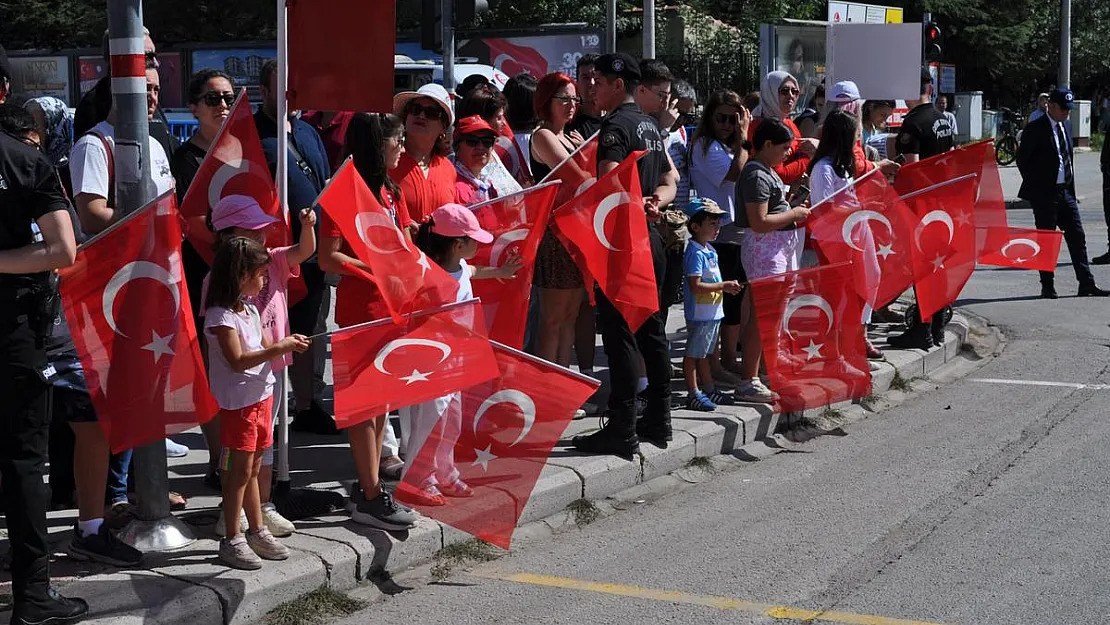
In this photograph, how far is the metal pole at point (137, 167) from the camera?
16.6 ft

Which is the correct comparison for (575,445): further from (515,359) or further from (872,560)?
(872,560)

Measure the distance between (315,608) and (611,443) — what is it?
2.34m

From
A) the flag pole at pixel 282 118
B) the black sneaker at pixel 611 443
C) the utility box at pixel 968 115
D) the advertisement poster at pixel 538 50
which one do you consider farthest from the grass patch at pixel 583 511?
the utility box at pixel 968 115

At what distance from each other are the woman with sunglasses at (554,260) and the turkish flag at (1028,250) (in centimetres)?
350

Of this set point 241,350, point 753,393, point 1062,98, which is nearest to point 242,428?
point 241,350

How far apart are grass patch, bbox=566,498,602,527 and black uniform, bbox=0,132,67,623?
258 centimetres

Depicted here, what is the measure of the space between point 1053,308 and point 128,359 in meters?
9.73

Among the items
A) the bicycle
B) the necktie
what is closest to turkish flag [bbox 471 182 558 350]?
the necktie

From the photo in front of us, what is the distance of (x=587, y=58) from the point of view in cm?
917

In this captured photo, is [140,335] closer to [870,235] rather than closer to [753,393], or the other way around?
[753,393]

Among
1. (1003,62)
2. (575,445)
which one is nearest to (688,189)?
(575,445)

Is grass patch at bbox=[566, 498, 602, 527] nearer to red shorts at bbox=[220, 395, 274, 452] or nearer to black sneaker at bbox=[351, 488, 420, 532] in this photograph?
black sneaker at bbox=[351, 488, 420, 532]

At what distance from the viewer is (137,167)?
514cm

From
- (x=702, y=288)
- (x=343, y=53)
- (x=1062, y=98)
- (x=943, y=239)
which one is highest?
(x=1062, y=98)
